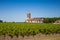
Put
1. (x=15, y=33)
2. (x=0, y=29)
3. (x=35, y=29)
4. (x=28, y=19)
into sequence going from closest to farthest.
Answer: (x=0, y=29) → (x=15, y=33) → (x=35, y=29) → (x=28, y=19)

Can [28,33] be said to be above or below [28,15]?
below

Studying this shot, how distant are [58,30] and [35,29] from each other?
854 centimetres

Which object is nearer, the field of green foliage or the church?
the field of green foliage

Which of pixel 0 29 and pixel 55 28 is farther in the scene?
pixel 55 28

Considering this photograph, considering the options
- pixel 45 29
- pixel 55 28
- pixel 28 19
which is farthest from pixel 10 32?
pixel 28 19

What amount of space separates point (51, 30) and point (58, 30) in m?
2.89

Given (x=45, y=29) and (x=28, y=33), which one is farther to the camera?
(x=45, y=29)

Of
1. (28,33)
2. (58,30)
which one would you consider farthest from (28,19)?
(28,33)

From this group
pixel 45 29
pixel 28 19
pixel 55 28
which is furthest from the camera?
pixel 28 19

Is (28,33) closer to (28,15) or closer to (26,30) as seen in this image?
(26,30)

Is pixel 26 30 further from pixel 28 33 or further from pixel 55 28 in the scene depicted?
pixel 55 28

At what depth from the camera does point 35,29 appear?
3008 cm

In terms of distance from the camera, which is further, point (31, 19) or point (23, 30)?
point (31, 19)

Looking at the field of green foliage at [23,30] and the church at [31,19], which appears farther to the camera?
the church at [31,19]
